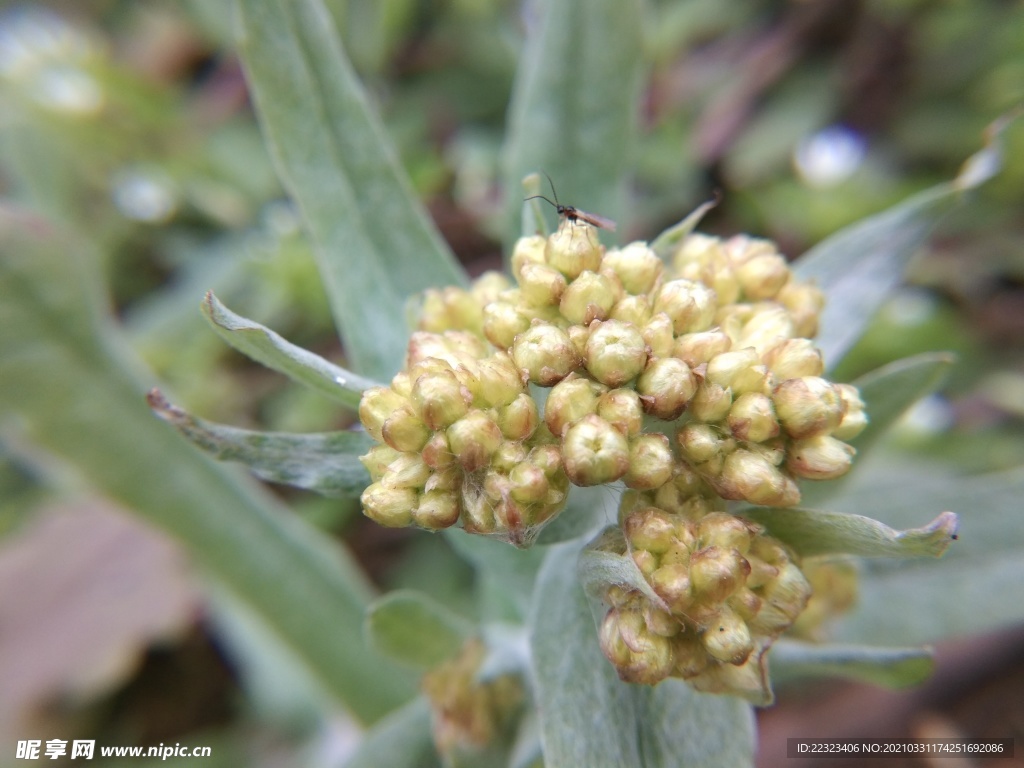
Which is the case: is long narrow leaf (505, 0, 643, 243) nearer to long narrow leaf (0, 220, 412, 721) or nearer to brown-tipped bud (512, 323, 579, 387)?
brown-tipped bud (512, 323, 579, 387)

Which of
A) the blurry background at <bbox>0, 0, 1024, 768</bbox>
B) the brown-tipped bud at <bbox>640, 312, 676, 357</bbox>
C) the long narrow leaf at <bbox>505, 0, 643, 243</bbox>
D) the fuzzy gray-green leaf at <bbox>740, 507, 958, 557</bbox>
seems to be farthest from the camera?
the blurry background at <bbox>0, 0, 1024, 768</bbox>

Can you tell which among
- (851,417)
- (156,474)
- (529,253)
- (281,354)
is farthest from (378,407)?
(156,474)

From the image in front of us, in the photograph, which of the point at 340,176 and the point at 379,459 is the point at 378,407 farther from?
the point at 340,176

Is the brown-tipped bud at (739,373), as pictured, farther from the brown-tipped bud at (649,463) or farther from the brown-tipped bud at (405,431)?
the brown-tipped bud at (405,431)

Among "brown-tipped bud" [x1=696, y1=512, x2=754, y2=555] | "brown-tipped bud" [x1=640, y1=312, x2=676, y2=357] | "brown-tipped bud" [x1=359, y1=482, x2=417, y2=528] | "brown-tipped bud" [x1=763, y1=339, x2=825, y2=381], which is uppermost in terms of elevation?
"brown-tipped bud" [x1=640, y1=312, x2=676, y2=357]

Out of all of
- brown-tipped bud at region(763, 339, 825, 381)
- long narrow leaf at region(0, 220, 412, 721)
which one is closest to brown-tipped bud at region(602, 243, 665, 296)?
brown-tipped bud at region(763, 339, 825, 381)

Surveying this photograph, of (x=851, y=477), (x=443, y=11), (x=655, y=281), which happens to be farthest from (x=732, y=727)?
(x=443, y=11)

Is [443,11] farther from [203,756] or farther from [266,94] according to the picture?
[203,756]
